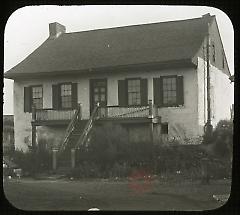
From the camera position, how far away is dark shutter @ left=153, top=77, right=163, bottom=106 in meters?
6.30

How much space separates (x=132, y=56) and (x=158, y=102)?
554mm

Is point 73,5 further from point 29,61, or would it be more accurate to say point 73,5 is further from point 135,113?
point 135,113

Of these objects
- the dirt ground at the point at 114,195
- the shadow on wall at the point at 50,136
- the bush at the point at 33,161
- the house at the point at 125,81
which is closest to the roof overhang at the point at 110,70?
the house at the point at 125,81

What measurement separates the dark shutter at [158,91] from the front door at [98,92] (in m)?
0.52

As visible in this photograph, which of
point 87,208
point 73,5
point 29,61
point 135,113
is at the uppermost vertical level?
point 73,5

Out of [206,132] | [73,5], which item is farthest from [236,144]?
[73,5]

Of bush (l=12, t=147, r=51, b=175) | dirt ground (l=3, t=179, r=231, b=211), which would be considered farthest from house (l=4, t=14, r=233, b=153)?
dirt ground (l=3, t=179, r=231, b=211)

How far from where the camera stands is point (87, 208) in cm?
617

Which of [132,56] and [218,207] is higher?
[132,56]

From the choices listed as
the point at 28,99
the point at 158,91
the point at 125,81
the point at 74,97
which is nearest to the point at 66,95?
the point at 74,97

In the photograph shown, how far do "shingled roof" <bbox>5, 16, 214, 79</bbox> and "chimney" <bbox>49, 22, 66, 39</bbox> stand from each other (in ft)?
0.14

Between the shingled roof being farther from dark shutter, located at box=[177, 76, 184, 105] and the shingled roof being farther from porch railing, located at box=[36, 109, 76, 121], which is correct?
porch railing, located at box=[36, 109, 76, 121]

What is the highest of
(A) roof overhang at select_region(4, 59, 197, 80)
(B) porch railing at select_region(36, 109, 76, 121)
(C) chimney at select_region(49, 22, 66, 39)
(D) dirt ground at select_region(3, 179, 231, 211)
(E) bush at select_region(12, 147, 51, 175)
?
(C) chimney at select_region(49, 22, 66, 39)

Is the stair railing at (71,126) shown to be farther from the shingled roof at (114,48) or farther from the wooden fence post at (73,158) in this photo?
the shingled roof at (114,48)
